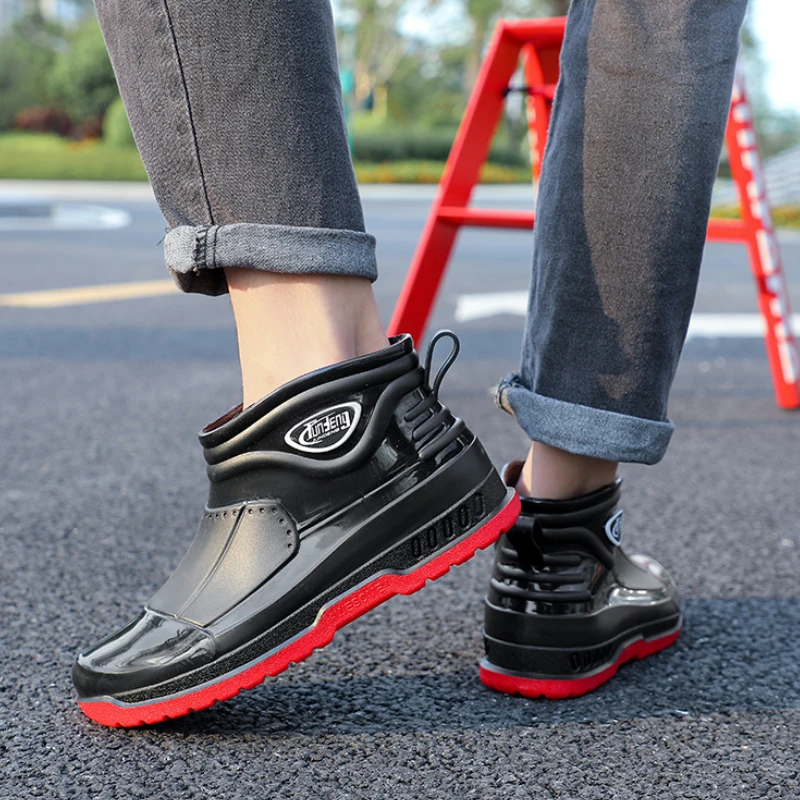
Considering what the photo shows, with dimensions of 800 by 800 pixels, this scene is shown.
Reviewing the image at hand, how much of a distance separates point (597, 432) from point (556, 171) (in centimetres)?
25

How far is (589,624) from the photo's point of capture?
99 cm

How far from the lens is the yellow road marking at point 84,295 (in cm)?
388

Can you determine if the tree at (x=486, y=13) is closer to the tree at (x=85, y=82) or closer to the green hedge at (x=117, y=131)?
the green hedge at (x=117, y=131)

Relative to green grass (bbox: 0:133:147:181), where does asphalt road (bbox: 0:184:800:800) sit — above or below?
above

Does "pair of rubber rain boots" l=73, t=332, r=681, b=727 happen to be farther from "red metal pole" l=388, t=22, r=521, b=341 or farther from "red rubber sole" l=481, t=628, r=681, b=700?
"red metal pole" l=388, t=22, r=521, b=341

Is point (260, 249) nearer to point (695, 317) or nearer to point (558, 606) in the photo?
point (558, 606)

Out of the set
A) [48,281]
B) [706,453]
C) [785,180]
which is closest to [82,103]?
[785,180]

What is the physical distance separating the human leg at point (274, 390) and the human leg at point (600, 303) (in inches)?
5.2

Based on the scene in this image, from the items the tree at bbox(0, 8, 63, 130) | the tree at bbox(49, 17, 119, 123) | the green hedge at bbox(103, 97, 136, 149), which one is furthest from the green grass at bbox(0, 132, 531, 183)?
the tree at bbox(0, 8, 63, 130)

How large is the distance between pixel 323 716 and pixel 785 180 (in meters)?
18.2

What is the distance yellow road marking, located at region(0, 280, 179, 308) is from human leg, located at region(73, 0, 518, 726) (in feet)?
10.3

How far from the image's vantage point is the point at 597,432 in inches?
37.7

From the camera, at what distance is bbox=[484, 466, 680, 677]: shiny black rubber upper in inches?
38.4

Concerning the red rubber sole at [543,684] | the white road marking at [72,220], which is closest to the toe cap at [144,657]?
the red rubber sole at [543,684]
